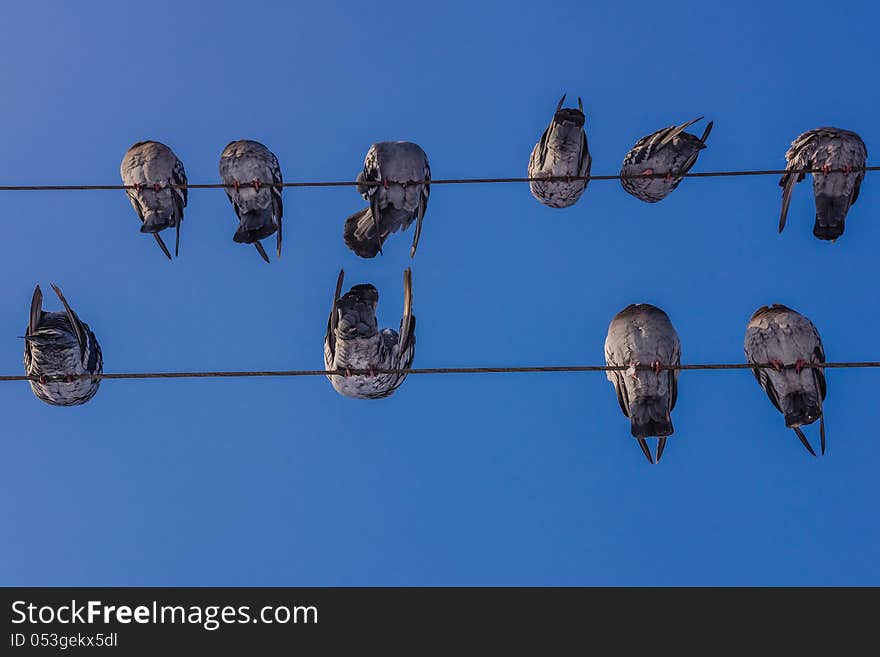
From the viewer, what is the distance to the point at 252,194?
991 cm

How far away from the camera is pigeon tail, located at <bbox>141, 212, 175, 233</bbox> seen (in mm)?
9820

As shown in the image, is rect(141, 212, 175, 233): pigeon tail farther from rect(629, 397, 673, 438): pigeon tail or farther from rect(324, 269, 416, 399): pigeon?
rect(629, 397, 673, 438): pigeon tail

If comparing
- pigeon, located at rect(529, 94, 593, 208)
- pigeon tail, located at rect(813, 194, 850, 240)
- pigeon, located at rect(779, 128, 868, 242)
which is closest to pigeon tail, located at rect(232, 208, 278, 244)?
pigeon, located at rect(529, 94, 593, 208)

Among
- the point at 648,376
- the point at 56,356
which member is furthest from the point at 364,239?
the point at 56,356

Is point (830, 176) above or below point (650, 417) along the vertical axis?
above

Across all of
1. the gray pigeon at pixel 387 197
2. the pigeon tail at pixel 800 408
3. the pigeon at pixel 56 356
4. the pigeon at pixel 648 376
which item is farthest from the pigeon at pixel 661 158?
the pigeon at pixel 56 356

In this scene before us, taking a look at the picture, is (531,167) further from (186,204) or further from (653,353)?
(186,204)

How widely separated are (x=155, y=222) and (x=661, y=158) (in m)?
5.53

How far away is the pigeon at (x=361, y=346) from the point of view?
8.73 meters

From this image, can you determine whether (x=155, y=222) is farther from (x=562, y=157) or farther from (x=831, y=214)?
(x=831, y=214)

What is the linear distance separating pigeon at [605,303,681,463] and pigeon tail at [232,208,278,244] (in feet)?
12.9

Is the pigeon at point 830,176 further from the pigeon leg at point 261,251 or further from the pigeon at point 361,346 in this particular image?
the pigeon leg at point 261,251

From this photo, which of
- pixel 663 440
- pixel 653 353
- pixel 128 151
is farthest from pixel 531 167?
pixel 128 151

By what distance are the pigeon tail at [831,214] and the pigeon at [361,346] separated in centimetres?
438
